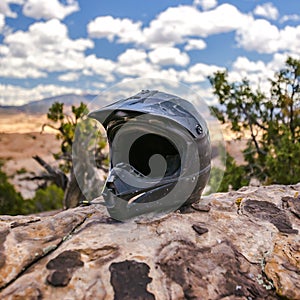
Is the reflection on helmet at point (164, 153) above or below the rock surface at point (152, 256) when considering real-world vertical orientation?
above

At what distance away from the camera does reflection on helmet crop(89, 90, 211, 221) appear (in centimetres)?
370

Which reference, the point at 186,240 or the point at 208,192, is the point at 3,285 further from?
the point at 208,192

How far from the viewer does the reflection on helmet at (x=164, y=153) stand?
3703mm

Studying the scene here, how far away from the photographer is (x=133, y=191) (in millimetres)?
3873

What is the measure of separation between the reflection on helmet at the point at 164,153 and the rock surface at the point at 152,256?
20cm

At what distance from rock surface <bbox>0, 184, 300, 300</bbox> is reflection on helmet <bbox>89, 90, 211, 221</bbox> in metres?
0.20

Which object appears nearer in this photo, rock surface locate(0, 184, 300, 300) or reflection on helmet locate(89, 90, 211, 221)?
rock surface locate(0, 184, 300, 300)

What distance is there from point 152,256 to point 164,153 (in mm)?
1485

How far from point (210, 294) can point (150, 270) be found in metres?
0.49

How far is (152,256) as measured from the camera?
10.6 ft

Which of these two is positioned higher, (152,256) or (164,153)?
(164,153)

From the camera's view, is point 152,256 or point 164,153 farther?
point 164,153

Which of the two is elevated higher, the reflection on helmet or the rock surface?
the reflection on helmet

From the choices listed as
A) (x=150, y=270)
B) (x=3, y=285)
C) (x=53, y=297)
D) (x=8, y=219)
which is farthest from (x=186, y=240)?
(x=8, y=219)
